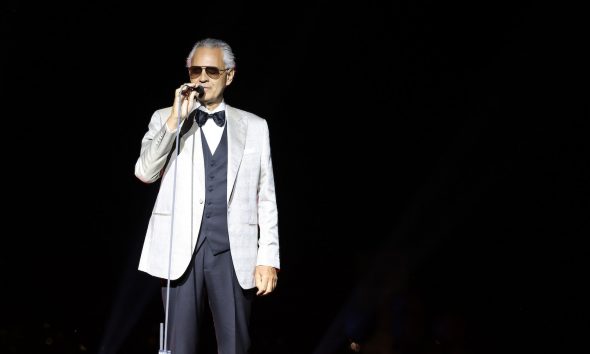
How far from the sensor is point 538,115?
12.2 ft

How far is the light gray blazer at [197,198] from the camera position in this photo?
230cm

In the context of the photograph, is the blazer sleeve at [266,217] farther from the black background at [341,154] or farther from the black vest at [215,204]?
the black background at [341,154]

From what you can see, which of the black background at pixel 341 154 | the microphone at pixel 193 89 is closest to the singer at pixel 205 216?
the microphone at pixel 193 89

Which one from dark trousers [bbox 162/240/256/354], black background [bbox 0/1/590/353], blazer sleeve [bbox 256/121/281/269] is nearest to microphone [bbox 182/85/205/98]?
blazer sleeve [bbox 256/121/281/269]

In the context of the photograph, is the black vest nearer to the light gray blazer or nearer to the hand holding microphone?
the light gray blazer

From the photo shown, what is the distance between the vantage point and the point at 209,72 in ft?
8.02

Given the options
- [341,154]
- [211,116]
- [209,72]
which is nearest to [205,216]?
[211,116]

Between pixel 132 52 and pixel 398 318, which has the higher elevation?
pixel 132 52

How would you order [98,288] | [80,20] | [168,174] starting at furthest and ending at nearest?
→ [98,288] < [80,20] < [168,174]

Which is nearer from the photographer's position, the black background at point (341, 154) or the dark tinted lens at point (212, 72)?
the dark tinted lens at point (212, 72)

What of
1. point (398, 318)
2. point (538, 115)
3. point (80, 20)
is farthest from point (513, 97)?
point (80, 20)

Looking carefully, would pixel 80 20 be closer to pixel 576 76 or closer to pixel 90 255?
pixel 90 255

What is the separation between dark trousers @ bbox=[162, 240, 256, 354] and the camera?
2.32 m

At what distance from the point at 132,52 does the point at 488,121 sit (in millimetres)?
1825
